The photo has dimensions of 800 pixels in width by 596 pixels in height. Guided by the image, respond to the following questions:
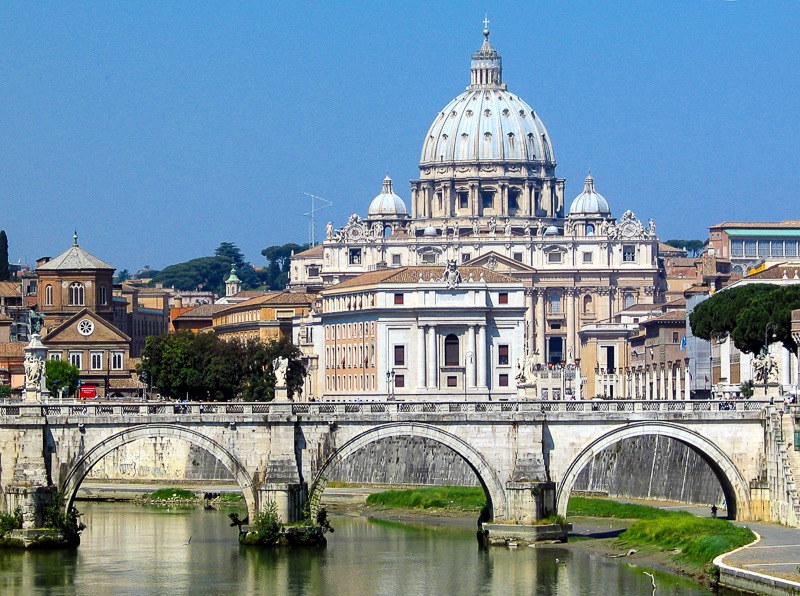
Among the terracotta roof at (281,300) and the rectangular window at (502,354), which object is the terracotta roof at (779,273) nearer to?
the rectangular window at (502,354)

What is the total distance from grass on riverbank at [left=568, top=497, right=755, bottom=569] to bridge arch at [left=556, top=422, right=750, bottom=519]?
5.03 ft

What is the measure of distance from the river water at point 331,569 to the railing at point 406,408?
4.30 m

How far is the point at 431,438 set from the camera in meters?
76.2

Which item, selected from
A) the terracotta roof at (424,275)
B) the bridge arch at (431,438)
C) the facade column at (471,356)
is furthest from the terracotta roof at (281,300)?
the bridge arch at (431,438)

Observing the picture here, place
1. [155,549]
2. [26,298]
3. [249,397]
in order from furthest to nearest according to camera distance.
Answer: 1. [26,298]
2. [249,397]
3. [155,549]

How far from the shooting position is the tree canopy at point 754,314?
9650cm

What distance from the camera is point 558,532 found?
75.6 m

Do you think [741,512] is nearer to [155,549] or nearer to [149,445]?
[155,549]

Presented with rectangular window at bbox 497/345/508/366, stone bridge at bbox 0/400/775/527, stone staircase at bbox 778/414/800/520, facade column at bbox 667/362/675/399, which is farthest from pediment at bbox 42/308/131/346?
stone staircase at bbox 778/414/800/520

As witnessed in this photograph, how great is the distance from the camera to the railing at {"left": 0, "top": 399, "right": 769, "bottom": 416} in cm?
7631

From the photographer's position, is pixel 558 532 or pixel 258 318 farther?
pixel 258 318

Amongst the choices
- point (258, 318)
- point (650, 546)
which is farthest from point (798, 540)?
point (258, 318)

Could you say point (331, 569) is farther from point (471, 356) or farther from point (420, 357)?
point (420, 357)

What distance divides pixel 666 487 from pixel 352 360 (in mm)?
75145
